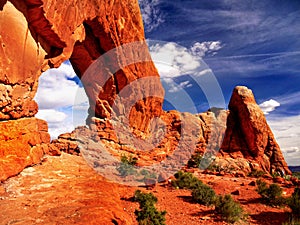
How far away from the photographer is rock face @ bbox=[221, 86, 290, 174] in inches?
1299

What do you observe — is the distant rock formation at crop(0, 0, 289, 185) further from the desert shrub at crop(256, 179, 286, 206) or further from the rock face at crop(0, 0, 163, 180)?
the desert shrub at crop(256, 179, 286, 206)

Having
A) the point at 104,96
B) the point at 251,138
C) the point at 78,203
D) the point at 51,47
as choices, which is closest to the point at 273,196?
the point at 78,203

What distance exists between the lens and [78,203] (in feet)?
16.8

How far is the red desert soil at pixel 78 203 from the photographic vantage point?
4.41 metres

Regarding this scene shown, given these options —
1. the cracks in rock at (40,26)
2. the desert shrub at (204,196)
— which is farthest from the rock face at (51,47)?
the desert shrub at (204,196)

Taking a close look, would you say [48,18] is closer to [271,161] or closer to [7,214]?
[7,214]

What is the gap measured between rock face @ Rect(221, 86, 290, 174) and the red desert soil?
23529 mm

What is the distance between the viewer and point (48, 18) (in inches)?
332

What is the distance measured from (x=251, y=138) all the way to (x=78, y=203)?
33.1 metres

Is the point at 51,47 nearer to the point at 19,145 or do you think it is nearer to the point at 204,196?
the point at 19,145

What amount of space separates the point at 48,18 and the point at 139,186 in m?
9.05

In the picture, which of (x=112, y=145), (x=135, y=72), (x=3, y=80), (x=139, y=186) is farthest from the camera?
(x=135, y=72)

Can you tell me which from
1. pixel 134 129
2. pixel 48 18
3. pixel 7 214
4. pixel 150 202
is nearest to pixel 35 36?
pixel 48 18

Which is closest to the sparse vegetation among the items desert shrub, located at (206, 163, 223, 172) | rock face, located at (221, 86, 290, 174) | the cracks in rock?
the cracks in rock
